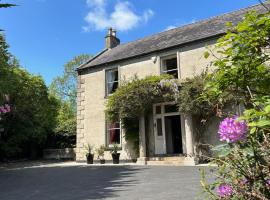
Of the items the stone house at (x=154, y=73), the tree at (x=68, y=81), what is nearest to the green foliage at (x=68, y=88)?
the tree at (x=68, y=81)

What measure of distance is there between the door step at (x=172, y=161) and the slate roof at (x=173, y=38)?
5.85m

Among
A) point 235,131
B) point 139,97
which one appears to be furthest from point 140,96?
point 235,131

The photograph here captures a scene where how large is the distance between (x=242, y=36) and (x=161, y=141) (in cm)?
1352

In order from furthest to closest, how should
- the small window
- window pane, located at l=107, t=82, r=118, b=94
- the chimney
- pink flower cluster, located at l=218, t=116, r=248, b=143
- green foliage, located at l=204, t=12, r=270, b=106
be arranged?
the chimney < window pane, located at l=107, t=82, r=118, b=94 < the small window < green foliage, located at l=204, t=12, r=270, b=106 < pink flower cluster, located at l=218, t=116, r=248, b=143

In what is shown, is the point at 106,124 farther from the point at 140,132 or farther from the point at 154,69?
the point at 154,69

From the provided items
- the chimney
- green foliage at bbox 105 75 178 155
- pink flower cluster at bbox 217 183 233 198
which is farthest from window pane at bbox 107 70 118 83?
pink flower cluster at bbox 217 183 233 198

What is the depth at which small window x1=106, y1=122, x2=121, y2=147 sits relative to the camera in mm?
17078

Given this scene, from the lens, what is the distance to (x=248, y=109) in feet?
7.64

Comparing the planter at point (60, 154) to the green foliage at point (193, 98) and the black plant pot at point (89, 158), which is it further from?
the green foliage at point (193, 98)

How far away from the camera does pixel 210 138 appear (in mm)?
14125

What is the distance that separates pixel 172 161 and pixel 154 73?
4.93 metres

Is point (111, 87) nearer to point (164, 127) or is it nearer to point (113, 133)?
point (113, 133)

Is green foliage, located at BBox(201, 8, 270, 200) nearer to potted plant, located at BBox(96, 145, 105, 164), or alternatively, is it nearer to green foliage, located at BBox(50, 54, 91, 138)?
potted plant, located at BBox(96, 145, 105, 164)

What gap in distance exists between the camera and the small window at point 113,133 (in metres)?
17.1
